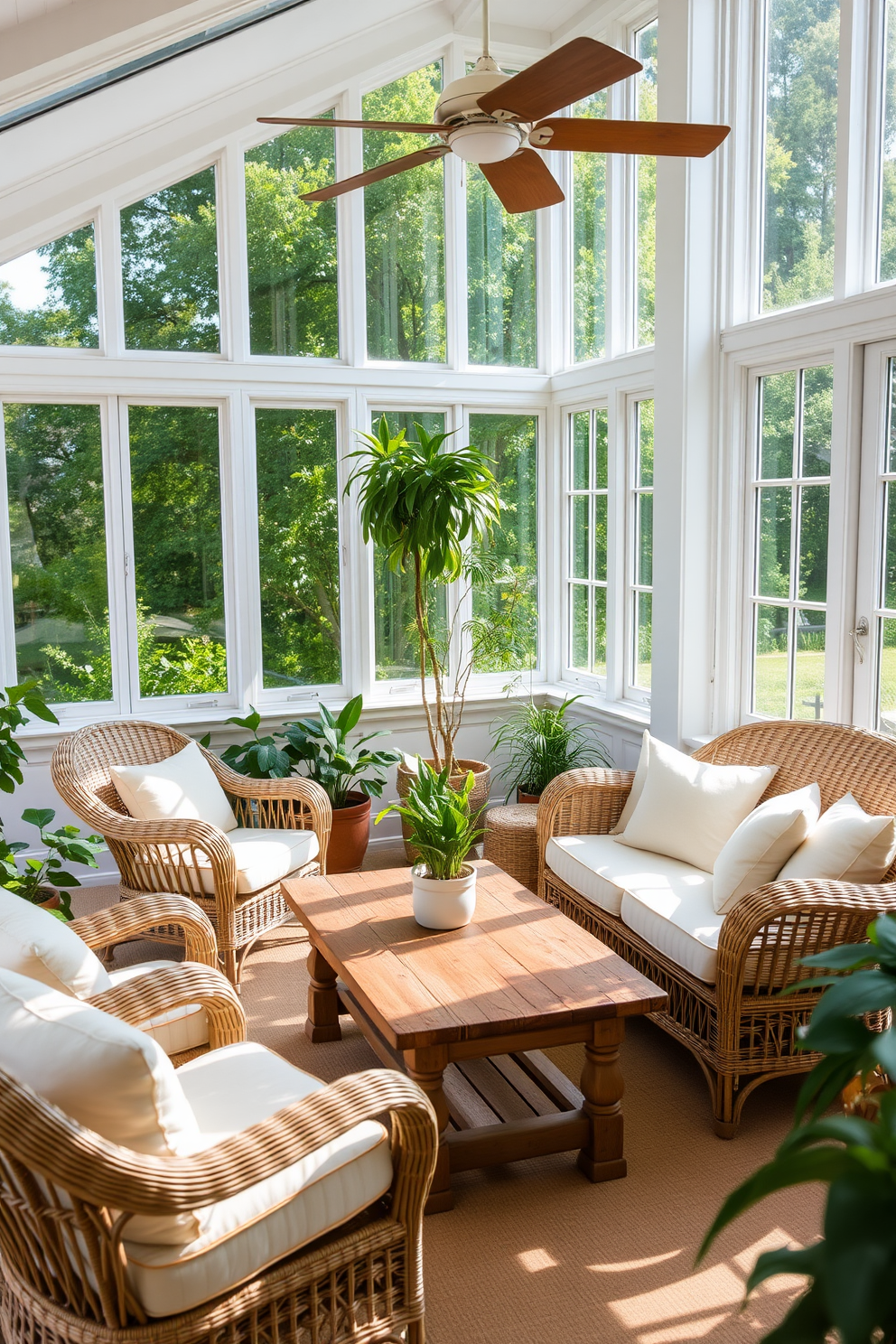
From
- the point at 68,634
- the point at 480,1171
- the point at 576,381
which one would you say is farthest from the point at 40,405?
the point at 480,1171

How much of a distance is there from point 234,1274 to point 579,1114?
1217 millimetres

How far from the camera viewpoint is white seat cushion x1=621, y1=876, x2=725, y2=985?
2.93 meters

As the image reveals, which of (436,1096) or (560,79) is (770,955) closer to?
(436,1096)

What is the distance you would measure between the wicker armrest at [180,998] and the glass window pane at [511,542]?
11.0 feet

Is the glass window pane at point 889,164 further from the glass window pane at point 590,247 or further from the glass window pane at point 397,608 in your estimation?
the glass window pane at point 397,608

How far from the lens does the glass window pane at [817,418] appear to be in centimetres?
371

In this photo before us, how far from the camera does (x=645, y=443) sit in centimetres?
489

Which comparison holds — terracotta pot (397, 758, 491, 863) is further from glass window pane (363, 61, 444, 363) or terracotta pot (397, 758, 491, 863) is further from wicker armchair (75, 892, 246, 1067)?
wicker armchair (75, 892, 246, 1067)

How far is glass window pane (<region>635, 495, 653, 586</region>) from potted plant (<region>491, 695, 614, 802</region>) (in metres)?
0.64

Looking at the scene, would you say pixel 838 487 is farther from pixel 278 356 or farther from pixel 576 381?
pixel 278 356

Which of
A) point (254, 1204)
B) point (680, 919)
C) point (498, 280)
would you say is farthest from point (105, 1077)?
point (498, 280)

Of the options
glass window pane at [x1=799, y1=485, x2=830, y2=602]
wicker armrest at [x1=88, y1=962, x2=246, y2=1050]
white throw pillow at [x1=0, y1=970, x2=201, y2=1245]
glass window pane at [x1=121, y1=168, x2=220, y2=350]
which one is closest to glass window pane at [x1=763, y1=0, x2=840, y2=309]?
glass window pane at [x1=799, y1=485, x2=830, y2=602]

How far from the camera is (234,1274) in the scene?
5.50ft

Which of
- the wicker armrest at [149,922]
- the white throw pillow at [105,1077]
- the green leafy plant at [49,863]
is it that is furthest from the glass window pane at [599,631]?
the white throw pillow at [105,1077]
